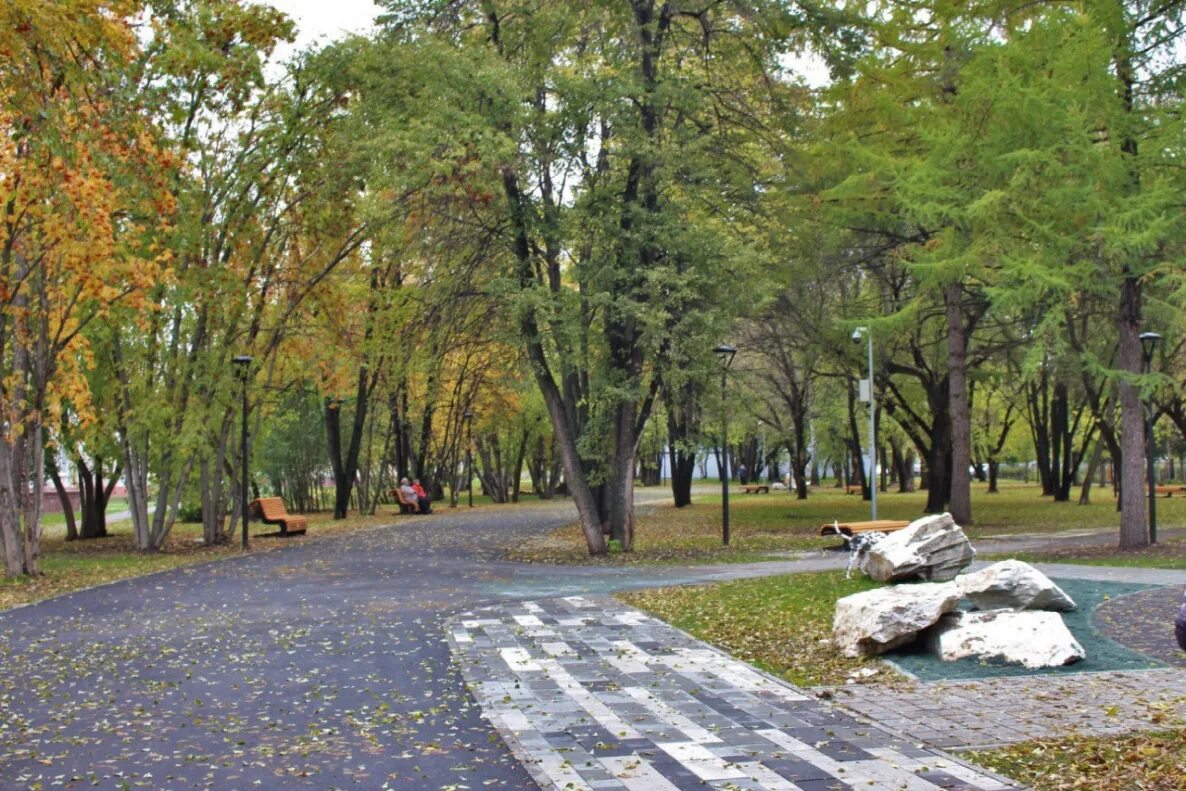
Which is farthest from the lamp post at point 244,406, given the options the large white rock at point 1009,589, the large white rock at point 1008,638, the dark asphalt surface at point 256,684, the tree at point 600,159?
the large white rock at point 1008,638

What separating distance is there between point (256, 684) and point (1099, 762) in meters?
6.13

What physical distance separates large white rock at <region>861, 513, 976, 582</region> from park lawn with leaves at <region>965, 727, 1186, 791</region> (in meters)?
6.19

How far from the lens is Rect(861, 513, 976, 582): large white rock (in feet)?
42.3

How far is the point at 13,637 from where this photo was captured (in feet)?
39.1

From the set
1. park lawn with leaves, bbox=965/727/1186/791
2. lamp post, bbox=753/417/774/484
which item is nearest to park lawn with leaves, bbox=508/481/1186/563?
lamp post, bbox=753/417/774/484

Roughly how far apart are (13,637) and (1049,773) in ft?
→ 33.8

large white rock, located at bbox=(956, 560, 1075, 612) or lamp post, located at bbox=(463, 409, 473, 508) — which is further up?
lamp post, located at bbox=(463, 409, 473, 508)

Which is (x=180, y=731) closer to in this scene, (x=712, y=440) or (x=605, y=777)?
(x=605, y=777)

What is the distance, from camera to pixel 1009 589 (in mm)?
10477

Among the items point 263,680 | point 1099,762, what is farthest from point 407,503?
point 1099,762

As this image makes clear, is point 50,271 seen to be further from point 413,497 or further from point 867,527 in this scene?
point 413,497

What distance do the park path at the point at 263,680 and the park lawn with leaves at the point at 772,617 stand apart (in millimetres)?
1559

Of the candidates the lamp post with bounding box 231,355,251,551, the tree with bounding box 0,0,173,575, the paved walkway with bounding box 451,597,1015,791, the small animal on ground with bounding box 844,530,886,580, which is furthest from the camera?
the lamp post with bounding box 231,355,251,551

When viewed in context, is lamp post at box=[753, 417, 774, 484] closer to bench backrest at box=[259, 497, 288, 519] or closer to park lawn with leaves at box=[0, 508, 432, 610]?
park lawn with leaves at box=[0, 508, 432, 610]
